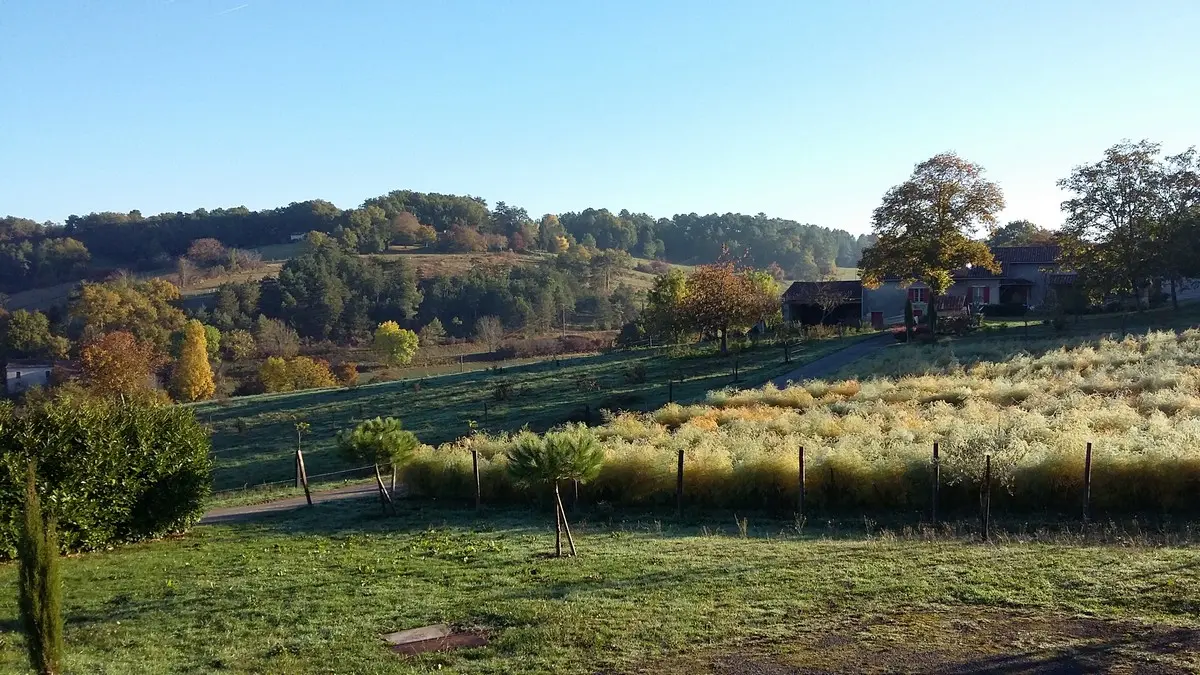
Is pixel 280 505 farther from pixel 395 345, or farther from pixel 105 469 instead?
pixel 395 345

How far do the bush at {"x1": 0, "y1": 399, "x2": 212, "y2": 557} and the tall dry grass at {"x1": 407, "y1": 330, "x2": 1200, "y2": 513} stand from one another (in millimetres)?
5150

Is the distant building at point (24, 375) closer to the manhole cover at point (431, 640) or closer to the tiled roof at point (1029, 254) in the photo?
the manhole cover at point (431, 640)

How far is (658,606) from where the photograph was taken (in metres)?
8.69

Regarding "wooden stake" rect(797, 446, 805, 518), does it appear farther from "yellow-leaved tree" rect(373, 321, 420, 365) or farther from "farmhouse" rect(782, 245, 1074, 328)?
"yellow-leaved tree" rect(373, 321, 420, 365)

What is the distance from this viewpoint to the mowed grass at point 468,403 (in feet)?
100

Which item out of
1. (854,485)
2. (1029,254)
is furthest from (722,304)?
(854,485)

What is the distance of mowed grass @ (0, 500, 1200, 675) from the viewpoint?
7176 mm

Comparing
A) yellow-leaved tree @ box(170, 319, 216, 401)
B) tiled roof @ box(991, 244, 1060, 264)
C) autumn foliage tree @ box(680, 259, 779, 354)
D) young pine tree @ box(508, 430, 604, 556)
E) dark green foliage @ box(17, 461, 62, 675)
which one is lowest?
yellow-leaved tree @ box(170, 319, 216, 401)

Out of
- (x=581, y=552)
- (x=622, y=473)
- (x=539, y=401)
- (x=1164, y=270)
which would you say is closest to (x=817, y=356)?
(x=539, y=401)

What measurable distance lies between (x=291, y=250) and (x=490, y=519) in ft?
432

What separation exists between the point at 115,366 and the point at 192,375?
1179 centimetres

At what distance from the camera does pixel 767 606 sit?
8.47 meters

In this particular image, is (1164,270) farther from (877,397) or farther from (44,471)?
(44,471)

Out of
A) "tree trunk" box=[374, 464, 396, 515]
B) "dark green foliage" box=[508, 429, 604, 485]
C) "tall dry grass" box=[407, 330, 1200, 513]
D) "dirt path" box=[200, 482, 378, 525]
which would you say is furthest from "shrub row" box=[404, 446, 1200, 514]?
"dark green foliage" box=[508, 429, 604, 485]
